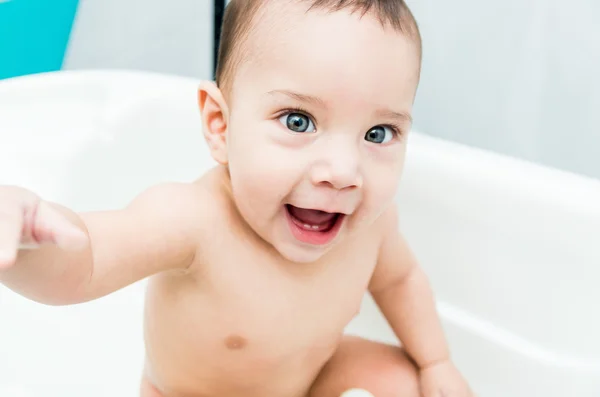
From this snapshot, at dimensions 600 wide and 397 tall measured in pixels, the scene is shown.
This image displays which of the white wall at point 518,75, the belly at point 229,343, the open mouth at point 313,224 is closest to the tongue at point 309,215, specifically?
the open mouth at point 313,224

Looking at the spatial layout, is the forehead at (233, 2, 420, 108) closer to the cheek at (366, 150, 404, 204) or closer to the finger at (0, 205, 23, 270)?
the cheek at (366, 150, 404, 204)

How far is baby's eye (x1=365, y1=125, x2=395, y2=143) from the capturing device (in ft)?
2.19

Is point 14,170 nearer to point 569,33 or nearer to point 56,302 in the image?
point 56,302

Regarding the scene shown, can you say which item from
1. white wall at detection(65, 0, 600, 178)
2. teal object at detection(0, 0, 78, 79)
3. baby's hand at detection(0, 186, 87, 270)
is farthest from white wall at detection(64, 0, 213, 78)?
baby's hand at detection(0, 186, 87, 270)

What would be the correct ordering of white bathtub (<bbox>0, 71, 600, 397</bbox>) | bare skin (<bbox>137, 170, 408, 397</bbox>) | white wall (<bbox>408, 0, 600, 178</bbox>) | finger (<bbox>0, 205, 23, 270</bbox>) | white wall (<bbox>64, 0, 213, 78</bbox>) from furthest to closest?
white wall (<bbox>64, 0, 213, 78</bbox>), white wall (<bbox>408, 0, 600, 178</bbox>), white bathtub (<bbox>0, 71, 600, 397</bbox>), bare skin (<bbox>137, 170, 408, 397</bbox>), finger (<bbox>0, 205, 23, 270</bbox>)

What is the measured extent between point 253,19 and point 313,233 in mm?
200

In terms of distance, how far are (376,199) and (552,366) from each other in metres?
0.47

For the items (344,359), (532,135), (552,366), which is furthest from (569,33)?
(344,359)

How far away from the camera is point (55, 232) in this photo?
45cm

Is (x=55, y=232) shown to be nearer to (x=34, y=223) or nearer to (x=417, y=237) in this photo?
(x=34, y=223)

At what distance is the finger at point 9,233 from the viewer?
0.41m

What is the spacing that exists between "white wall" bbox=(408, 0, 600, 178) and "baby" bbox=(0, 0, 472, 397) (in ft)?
1.62

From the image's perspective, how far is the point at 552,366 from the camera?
99 centimetres

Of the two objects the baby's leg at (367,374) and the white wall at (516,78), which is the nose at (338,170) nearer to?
the baby's leg at (367,374)
